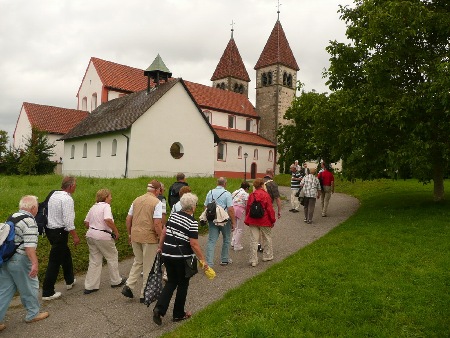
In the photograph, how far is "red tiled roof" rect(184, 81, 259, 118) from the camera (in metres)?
47.8

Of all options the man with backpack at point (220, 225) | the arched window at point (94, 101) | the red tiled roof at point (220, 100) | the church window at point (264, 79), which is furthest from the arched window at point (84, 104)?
the man with backpack at point (220, 225)

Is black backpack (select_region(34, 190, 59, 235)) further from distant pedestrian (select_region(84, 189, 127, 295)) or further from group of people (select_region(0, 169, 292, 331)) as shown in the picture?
distant pedestrian (select_region(84, 189, 127, 295))

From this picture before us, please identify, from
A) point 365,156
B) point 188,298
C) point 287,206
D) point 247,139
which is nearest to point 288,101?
point 247,139

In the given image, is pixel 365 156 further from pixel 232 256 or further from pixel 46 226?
pixel 46 226

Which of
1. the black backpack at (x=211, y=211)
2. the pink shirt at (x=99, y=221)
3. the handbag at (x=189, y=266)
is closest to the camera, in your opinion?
the handbag at (x=189, y=266)

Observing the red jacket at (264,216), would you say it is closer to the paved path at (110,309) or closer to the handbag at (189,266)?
the paved path at (110,309)

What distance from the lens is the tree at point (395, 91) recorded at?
11938mm

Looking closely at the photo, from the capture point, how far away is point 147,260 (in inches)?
267

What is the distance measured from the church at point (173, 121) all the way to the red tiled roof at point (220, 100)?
0.17 meters

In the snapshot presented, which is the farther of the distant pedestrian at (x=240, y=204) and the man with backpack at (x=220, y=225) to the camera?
the distant pedestrian at (x=240, y=204)

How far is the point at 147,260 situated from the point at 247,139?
42.4 metres

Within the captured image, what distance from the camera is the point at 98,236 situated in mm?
7152

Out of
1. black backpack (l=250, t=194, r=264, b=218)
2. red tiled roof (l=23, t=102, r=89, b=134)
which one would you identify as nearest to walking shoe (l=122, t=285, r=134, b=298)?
black backpack (l=250, t=194, r=264, b=218)

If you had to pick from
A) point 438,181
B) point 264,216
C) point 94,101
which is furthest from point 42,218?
point 94,101
